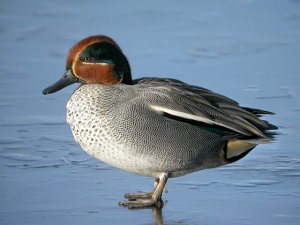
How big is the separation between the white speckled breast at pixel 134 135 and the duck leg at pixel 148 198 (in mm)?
65

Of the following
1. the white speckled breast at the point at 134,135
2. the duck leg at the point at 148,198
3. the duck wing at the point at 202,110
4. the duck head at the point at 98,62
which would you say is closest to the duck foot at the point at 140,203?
the duck leg at the point at 148,198

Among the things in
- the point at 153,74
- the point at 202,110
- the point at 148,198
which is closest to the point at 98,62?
the point at 202,110

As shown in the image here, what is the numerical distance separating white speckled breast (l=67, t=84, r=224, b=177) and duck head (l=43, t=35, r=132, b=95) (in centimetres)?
9

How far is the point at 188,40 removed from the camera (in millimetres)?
8773

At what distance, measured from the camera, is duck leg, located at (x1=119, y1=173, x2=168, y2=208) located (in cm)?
494

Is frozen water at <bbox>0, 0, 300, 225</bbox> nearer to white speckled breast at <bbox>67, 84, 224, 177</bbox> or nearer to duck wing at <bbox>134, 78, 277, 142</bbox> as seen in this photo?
white speckled breast at <bbox>67, 84, 224, 177</bbox>

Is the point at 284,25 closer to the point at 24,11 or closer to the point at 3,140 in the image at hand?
the point at 24,11

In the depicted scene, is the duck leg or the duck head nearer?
the duck leg

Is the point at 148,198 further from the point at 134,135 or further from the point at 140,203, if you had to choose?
the point at 134,135

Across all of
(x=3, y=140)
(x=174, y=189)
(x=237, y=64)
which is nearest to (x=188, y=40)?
(x=237, y=64)

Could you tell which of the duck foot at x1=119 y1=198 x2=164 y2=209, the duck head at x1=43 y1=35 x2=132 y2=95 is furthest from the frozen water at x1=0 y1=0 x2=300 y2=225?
the duck head at x1=43 y1=35 x2=132 y2=95

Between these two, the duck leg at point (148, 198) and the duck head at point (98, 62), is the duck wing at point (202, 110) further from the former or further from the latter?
the duck leg at point (148, 198)

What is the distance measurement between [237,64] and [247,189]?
10.1 feet

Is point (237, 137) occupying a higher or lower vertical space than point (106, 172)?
higher
